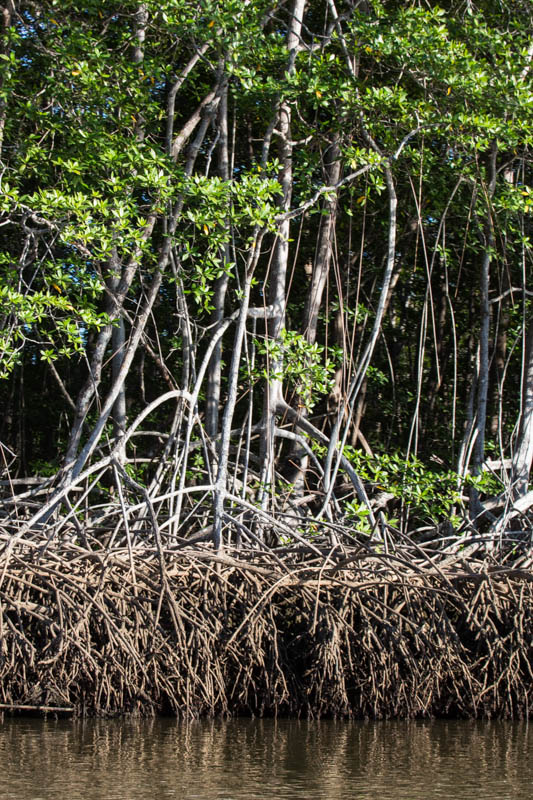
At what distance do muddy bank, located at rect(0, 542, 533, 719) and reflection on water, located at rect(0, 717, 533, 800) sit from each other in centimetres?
18

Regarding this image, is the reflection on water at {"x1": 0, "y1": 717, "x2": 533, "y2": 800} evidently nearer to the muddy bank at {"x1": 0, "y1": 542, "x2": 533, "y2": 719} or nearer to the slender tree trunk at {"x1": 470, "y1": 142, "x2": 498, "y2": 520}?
the muddy bank at {"x1": 0, "y1": 542, "x2": 533, "y2": 719}

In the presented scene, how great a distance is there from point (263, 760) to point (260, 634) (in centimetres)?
108

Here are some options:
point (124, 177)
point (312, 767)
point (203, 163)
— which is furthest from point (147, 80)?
point (312, 767)

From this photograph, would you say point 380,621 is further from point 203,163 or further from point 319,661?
point 203,163

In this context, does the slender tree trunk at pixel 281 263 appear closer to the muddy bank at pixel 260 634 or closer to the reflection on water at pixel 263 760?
the muddy bank at pixel 260 634

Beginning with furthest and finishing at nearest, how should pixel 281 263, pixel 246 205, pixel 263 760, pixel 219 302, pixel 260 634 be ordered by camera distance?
pixel 281 263, pixel 219 302, pixel 246 205, pixel 260 634, pixel 263 760

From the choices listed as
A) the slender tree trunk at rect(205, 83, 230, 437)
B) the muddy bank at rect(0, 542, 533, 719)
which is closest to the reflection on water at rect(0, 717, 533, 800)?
the muddy bank at rect(0, 542, 533, 719)

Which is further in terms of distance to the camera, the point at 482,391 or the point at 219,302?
the point at 482,391

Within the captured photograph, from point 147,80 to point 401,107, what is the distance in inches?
68.7

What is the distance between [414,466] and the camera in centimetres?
743

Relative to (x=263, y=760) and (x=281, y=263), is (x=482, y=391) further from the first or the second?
(x=263, y=760)

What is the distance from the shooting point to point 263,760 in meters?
4.47

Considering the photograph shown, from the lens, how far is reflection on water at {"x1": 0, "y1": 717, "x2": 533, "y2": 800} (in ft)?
12.8

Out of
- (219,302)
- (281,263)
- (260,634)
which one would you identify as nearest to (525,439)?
(281,263)
